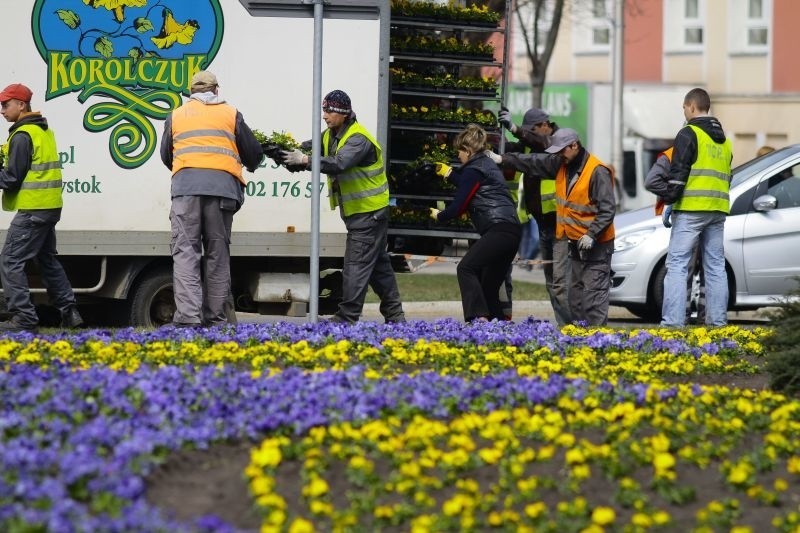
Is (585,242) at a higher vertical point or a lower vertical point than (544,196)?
lower

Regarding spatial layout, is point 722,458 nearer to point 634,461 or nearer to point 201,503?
point 634,461

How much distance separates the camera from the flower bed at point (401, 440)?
570 cm

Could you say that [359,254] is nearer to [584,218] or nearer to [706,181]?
[584,218]

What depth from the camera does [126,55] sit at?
11750 mm

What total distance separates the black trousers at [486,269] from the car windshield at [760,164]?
4049mm

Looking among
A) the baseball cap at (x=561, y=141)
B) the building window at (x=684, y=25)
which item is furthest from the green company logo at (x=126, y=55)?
the building window at (x=684, y=25)

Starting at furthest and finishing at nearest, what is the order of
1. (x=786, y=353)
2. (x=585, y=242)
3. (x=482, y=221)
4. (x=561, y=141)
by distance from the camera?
(x=561, y=141) → (x=482, y=221) → (x=585, y=242) → (x=786, y=353)

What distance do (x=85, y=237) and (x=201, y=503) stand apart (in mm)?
6418

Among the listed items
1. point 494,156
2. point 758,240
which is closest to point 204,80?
point 494,156

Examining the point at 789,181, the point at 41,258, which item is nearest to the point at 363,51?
the point at 41,258

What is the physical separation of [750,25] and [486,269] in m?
27.0

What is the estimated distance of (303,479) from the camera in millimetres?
6035

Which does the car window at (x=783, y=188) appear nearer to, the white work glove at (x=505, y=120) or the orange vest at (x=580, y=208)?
the white work glove at (x=505, y=120)

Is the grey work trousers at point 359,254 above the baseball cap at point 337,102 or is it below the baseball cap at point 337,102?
below
